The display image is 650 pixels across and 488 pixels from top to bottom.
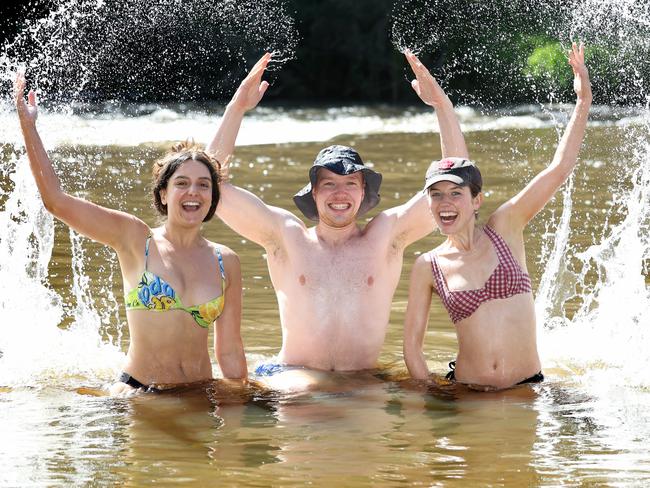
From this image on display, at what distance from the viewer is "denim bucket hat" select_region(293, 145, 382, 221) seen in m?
6.18

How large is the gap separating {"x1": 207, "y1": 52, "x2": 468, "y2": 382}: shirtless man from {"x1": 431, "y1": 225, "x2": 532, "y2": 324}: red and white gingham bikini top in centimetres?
43

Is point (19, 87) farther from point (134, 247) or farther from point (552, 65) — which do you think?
point (552, 65)

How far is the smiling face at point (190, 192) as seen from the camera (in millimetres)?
5812

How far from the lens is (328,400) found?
598cm

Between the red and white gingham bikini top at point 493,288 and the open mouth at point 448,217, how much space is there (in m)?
0.26

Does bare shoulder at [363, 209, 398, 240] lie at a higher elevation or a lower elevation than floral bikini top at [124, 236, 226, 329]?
higher

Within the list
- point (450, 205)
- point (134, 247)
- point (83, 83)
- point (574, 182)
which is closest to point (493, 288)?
point (450, 205)

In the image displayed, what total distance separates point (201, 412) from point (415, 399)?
1.11 meters

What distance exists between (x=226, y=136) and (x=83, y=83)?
9.20 m

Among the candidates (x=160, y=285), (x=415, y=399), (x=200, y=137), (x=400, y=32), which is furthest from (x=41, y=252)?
Answer: (x=400, y=32)

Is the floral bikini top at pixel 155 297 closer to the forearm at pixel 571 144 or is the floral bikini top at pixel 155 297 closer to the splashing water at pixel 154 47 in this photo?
the forearm at pixel 571 144

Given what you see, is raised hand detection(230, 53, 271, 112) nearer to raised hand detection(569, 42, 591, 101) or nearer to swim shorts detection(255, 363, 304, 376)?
A: swim shorts detection(255, 363, 304, 376)

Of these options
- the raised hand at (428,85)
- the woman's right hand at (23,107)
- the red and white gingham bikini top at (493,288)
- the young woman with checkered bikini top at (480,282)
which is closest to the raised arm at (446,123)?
the raised hand at (428,85)

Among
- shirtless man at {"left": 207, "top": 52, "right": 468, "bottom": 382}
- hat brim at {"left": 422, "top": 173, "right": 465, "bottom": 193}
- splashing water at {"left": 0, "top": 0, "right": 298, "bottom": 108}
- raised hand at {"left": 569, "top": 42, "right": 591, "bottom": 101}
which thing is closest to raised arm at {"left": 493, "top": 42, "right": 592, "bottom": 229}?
raised hand at {"left": 569, "top": 42, "right": 591, "bottom": 101}
